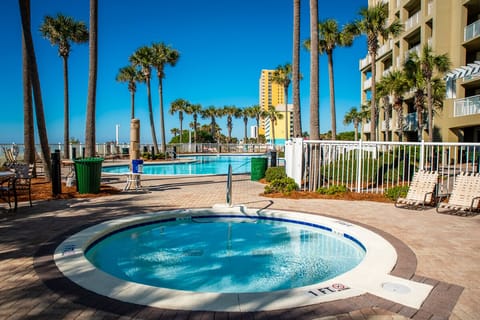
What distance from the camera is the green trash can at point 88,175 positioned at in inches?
391

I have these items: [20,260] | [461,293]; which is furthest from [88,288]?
[461,293]

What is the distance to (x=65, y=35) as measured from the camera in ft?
84.5

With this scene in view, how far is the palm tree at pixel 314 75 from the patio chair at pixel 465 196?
521cm

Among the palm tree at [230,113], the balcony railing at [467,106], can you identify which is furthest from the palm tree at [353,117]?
the balcony railing at [467,106]

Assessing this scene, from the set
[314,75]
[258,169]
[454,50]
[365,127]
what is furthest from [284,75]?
[314,75]

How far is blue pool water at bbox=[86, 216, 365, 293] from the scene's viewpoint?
15.1 feet

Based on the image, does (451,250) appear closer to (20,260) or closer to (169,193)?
(20,260)

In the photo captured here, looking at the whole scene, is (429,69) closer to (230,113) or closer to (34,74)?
(34,74)

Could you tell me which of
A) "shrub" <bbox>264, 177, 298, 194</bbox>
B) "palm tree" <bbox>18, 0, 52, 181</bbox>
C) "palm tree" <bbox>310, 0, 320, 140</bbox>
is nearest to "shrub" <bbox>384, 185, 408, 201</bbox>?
"shrub" <bbox>264, 177, 298, 194</bbox>

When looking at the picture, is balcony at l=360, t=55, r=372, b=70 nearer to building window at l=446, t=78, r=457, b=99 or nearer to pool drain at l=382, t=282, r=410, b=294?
building window at l=446, t=78, r=457, b=99

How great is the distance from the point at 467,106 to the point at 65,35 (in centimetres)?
2935

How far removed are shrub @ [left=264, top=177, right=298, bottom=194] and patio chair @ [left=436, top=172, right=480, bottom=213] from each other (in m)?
4.25

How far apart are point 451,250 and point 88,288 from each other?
16.6ft

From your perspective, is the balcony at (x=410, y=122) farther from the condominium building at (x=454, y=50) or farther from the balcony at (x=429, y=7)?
the balcony at (x=429, y=7)
